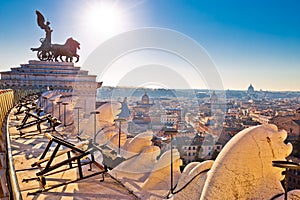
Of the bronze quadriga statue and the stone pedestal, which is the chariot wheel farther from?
the stone pedestal

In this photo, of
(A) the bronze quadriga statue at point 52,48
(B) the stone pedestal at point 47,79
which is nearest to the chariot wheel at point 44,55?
(A) the bronze quadriga statue at point 52,48

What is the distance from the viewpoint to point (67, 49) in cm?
1845

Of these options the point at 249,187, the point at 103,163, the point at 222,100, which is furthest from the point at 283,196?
the point at 222,100

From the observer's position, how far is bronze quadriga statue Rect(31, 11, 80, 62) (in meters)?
18.5

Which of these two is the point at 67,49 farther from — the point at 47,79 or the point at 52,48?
the point at 47,79

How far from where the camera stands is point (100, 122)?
4.79 m

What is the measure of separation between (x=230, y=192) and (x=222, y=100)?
628cm

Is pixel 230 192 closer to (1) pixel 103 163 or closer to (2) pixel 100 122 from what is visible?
(1) pixel 103 163

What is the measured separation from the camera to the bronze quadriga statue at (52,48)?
1845cm

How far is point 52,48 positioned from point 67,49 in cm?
142

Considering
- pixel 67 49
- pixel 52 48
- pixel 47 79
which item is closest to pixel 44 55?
pixel 52 48

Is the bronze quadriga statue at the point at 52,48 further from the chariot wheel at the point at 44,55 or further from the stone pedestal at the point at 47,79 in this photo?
the stone pedestal at the point at 47,79

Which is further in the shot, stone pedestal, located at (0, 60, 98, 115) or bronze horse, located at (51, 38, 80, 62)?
bronze horse, located at (51, 38, 80, 62)

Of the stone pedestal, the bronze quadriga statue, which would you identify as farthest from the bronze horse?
the stone pedestal
